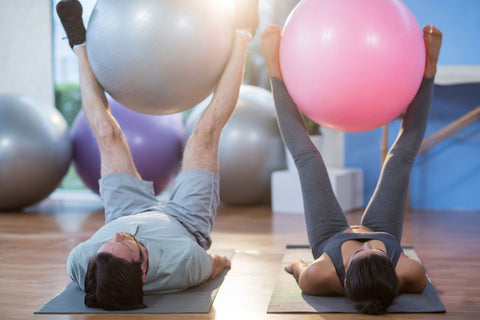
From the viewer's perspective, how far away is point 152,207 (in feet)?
7.72

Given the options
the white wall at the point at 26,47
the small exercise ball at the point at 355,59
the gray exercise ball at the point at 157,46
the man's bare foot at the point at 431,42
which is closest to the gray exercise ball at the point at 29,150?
the white wall at the point at 26,47

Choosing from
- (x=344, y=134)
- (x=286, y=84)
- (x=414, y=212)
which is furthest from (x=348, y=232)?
(x=344, y=134)

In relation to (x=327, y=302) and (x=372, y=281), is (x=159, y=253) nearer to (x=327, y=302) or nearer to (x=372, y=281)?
(x=327, y=302)

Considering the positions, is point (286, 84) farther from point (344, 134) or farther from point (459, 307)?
point (344, 134)

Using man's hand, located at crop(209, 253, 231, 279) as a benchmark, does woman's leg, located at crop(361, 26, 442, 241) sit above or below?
above

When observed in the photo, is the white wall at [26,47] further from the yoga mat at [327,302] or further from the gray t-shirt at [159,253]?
the yoga mat at [327,302]

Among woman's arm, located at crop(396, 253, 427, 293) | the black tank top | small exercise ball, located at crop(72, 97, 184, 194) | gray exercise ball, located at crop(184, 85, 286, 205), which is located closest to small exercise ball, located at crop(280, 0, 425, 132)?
the black tank top

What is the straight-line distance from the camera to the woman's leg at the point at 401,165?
7.21 ft

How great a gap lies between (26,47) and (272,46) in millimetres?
4081

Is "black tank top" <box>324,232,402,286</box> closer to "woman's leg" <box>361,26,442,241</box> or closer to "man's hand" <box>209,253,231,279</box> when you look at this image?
"woman's leg" <box>361,26,442,241</box>

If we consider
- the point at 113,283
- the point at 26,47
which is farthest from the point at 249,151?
the point at 26,47

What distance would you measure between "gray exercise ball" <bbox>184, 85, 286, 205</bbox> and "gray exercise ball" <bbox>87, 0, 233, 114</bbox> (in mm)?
1974

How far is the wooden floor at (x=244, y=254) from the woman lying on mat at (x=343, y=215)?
0.15 m

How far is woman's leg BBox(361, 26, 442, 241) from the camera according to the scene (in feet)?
7.21
